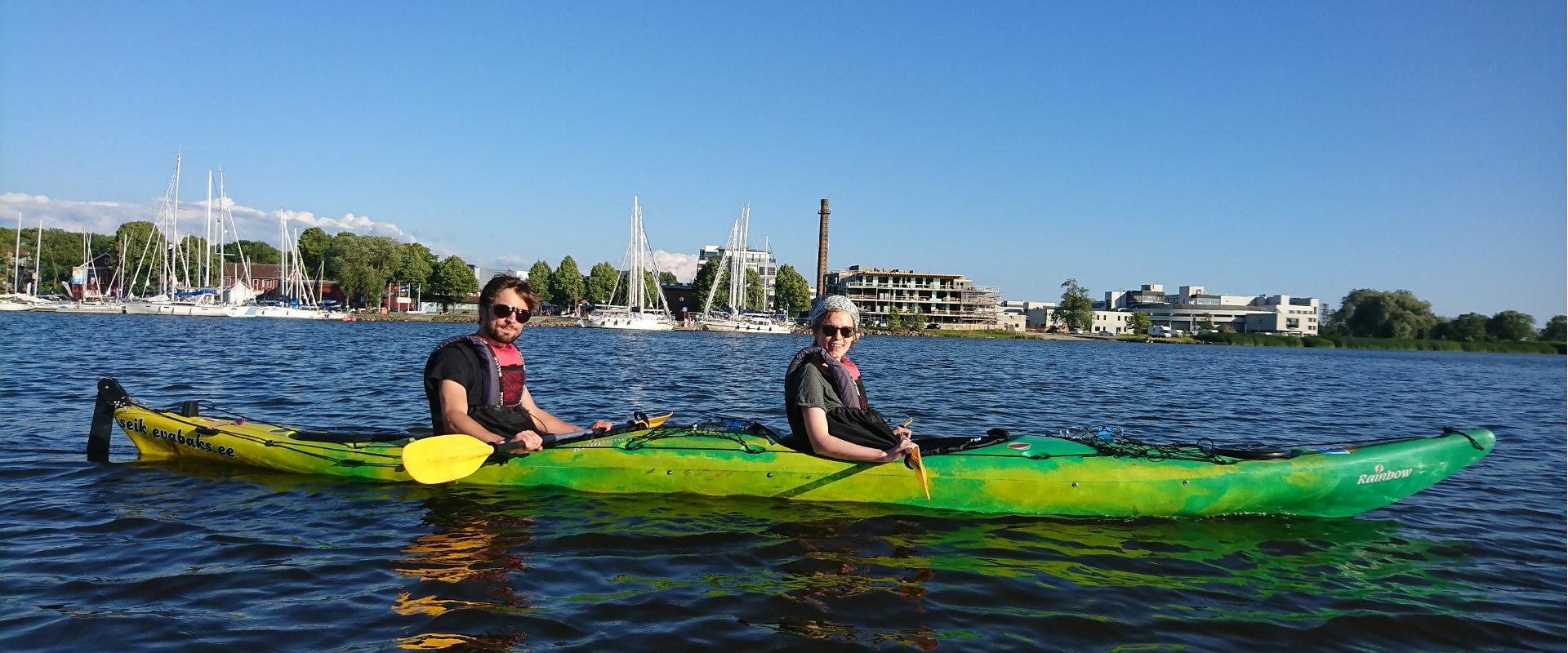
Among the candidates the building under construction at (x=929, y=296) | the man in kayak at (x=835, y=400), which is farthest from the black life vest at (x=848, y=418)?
the building under construction at (x=929, y=296)

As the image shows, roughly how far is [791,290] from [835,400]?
9039cm

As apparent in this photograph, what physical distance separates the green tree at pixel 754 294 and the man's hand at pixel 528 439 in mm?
88047

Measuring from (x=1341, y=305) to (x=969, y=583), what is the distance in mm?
164038

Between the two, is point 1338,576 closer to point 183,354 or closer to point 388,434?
point 388,434

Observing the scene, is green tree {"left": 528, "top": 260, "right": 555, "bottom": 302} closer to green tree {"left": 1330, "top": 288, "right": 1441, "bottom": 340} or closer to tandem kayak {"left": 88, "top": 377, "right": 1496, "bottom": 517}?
tandem kayak {"left": 88, "top": 377, "right": 1496, "bottom": 517}

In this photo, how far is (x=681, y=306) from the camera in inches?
4205

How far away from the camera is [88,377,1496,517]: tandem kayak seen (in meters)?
6.57

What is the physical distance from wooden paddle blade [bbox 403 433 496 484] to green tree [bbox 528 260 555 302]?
87.5 metres

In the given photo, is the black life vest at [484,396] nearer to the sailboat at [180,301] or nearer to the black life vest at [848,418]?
the black life vest at [848,418]

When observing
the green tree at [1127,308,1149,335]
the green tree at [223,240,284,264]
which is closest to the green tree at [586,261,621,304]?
the green tree at [223,240,284,264]

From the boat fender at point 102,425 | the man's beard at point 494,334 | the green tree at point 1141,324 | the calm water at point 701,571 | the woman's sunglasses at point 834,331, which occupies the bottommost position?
the calm water at point 701,571

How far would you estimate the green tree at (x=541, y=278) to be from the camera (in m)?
91.8

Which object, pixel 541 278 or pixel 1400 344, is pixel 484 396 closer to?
pixel 541 278

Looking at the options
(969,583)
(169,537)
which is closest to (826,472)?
(969,583)
